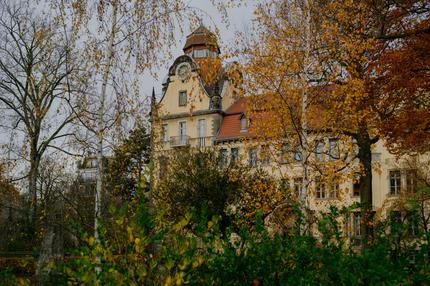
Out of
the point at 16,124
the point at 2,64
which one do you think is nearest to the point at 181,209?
the point at 16,124

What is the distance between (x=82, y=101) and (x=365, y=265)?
29.4 feet

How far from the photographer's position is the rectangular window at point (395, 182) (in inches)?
1278

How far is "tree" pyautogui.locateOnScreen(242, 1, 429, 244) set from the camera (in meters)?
11.4

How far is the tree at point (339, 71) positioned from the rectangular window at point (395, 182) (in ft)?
63.7

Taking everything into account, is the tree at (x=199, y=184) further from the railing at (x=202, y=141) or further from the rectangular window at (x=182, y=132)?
the rectangular window at (x=182, y=132)

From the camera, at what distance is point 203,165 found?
2666 centimetres

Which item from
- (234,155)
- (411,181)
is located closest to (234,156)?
(234,155)

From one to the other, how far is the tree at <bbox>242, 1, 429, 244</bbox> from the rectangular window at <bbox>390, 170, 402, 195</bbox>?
19.4 metres

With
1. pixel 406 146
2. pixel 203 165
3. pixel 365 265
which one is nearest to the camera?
pixel 365 265

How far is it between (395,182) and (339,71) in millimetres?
22641

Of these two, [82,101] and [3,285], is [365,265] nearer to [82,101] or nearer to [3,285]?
[3,285]

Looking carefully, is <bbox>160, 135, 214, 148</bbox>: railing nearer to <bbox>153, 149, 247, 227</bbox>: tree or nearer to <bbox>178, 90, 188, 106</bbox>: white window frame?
<bbox>178, 90, 188, 106</bbox>: white window frame

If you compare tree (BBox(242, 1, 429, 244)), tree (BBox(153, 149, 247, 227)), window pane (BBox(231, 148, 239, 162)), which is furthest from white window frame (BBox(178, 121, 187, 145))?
tree (BBox(242, 1, 429, 244))

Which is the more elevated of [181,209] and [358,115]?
[358,115]
